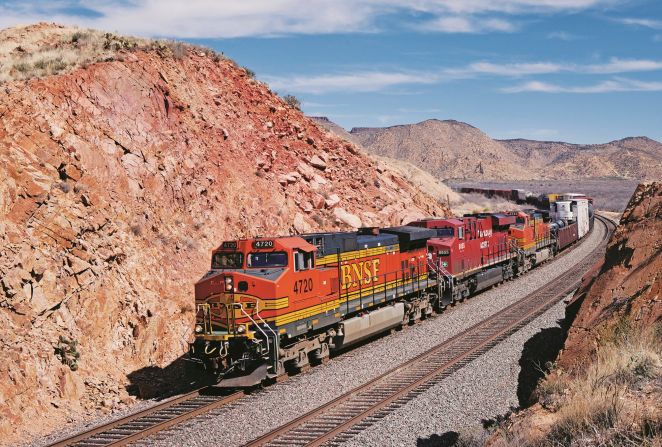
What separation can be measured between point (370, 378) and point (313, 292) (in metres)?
2.92

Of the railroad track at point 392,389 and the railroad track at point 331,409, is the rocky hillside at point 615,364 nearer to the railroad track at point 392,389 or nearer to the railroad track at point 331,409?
the railroad track at point 392,389

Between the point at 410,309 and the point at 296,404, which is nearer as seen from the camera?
the point at 296,404

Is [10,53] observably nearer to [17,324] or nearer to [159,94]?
[159,94]

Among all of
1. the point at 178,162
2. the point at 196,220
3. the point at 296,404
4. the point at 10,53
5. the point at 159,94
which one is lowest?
the point at 296,404

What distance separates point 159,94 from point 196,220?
668 centimetres

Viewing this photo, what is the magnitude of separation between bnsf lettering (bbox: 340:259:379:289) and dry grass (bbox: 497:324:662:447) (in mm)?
10357

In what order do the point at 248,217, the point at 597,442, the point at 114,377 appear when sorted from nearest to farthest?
1. the point at 597,442
2. the point at 114,377
3. the point at 248,217

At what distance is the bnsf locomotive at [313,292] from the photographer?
1641 cm

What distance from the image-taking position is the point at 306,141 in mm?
37156

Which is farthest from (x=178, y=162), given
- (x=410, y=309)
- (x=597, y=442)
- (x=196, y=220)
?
(x=597, y=442)

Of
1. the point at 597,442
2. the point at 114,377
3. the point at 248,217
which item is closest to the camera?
the point at 597,442

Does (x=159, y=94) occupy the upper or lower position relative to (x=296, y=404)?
upper

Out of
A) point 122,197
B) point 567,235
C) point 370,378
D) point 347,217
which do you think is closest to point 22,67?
point 122,197

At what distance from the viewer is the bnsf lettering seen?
20.2 metres
